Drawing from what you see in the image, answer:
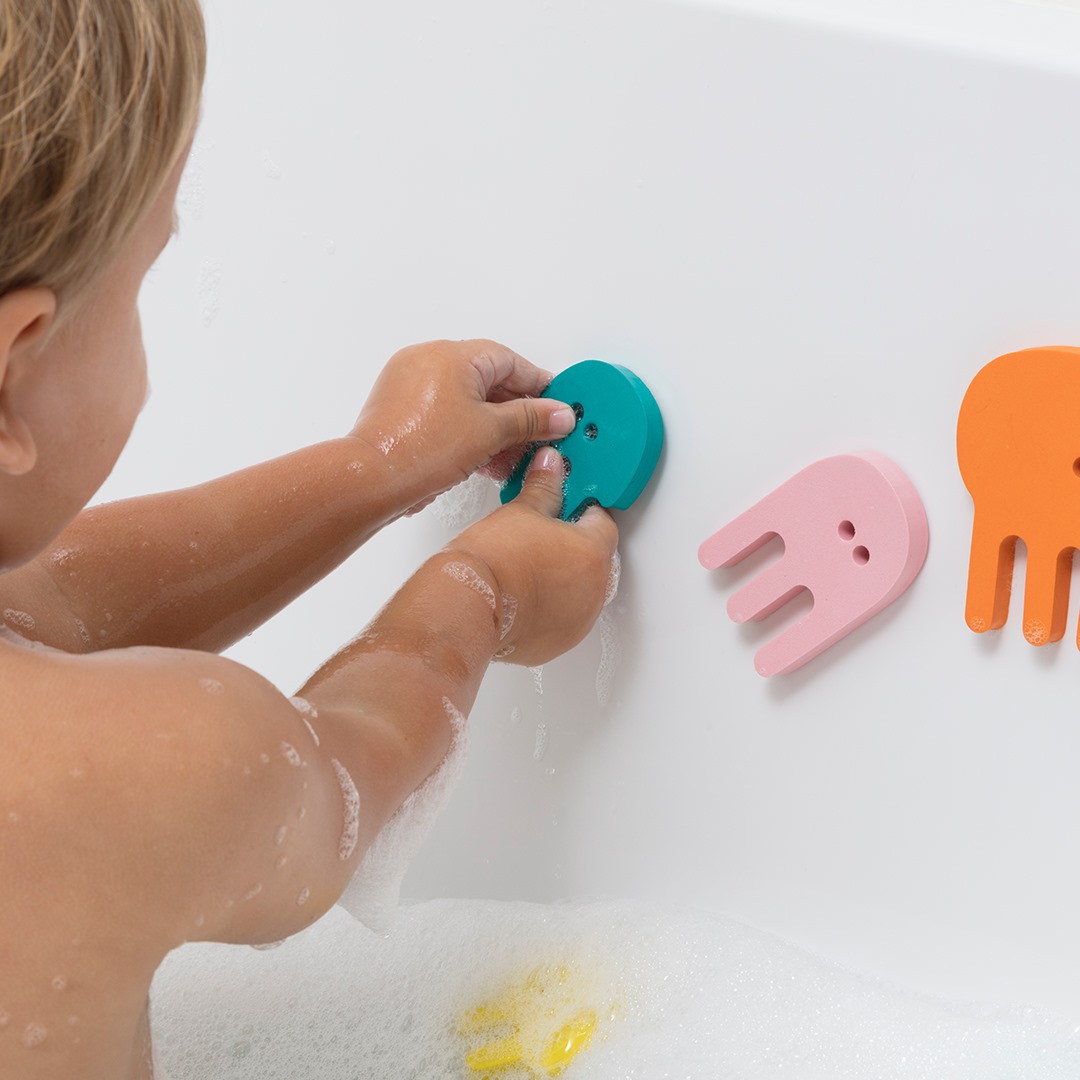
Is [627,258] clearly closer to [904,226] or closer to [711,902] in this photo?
[904,226]

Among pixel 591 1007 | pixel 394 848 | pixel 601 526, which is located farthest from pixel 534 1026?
pixel 601 526

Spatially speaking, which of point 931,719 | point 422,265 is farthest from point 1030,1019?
point 422,265

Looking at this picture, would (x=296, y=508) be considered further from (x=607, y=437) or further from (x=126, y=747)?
(x=126, y=747)

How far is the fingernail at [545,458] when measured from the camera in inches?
32.5

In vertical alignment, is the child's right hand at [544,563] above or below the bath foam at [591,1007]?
above

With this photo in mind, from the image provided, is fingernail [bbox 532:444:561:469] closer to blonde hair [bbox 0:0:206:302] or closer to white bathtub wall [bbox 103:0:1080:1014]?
white bathtub wall [bbox 103:0:1080:1014]

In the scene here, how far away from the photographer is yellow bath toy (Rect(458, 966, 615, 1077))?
80cm

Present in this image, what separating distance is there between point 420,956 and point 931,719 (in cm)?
38

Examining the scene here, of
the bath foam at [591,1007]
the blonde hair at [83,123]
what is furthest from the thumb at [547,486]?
the blonde hair at [83,123]

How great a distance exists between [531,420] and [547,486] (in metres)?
0.04

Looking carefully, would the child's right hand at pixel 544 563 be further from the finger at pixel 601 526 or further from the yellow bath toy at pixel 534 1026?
the yellow bath toy at pixel 534 1026

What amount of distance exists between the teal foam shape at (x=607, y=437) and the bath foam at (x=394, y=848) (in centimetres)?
17

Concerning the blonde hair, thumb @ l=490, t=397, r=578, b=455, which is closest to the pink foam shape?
thumb @ l=490, t=397, r=578, b=455

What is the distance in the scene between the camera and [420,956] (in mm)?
891
